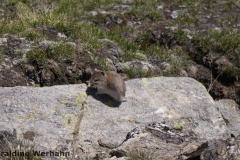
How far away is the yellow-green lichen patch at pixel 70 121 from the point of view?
25.6 feet

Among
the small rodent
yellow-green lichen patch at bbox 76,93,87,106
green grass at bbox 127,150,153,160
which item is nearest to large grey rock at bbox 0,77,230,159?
yellow-green lichen patch at bbox 76,93,87,106

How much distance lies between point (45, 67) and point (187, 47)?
5315 millimetres

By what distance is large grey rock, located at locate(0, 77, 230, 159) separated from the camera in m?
7.43

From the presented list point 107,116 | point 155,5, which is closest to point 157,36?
point 155,5

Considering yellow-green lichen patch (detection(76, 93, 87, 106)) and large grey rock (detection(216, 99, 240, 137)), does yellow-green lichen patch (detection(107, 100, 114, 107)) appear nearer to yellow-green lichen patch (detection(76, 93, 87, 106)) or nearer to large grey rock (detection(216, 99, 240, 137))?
yellow-green lichen patch (detection(76, 93, 87, 106))

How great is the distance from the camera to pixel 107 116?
27.3 ft

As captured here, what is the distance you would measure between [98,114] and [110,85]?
808 millimetres

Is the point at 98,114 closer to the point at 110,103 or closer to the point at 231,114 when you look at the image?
the point at 110,103

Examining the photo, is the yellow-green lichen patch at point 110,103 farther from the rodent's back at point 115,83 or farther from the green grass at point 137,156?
the green grass at point 137,156

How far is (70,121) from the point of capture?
7906mm

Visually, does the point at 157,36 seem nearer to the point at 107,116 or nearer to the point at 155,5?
the point at 155,5

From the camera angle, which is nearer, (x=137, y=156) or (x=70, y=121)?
(x=137, y=156)

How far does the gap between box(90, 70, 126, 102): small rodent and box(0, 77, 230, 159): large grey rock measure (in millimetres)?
213

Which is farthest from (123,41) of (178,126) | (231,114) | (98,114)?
(178,126)
